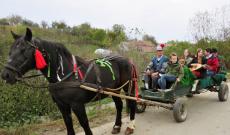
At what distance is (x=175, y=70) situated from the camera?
756cm

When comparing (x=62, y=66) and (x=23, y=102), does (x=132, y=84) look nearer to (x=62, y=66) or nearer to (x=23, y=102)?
(x=62, y=66)

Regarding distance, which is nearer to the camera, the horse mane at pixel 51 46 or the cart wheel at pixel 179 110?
the horse mane at pixel 51 46

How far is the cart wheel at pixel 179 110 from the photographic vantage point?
22.6ft

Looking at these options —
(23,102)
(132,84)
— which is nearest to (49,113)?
(23,102)

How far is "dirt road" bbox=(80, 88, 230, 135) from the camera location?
21.4 ft

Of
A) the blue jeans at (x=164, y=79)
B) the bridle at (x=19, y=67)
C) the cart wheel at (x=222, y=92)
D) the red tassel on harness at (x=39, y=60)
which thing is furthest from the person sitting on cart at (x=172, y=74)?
the bridle at (x=19, y=67)

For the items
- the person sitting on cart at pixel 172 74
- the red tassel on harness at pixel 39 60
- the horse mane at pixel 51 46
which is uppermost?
the horse mane at pixel 51 46

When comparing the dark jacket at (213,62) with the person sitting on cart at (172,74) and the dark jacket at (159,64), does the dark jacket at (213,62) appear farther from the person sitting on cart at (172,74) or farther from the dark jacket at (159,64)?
the dark jacket at (159,64)

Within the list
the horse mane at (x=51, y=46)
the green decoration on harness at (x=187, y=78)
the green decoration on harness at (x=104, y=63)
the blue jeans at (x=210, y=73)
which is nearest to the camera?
the horse mane at (x=51, y=46)

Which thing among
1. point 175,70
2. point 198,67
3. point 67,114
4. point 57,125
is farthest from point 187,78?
point 67,114

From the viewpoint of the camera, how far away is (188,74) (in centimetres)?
785

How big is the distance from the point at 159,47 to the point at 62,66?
307cm

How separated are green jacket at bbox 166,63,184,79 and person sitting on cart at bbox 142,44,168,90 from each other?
0.39ft

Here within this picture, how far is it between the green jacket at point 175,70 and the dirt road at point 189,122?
3.39 ft
